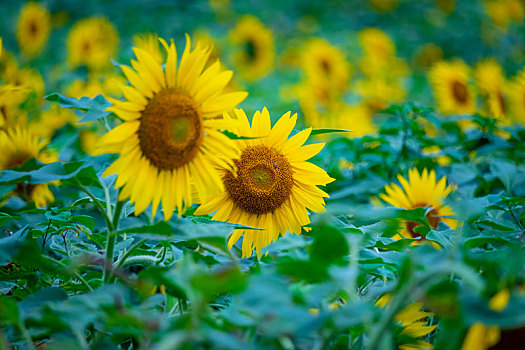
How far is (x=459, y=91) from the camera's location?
8.58 feet

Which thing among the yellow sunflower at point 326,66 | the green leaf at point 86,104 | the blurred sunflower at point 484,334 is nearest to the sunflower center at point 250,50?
the yellow sunflower at point 326,66

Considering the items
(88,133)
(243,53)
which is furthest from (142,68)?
(243,53)

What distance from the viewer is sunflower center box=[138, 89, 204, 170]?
85 cm

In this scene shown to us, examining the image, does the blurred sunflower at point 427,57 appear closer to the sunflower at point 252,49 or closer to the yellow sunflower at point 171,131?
the sunflower at point 252,49

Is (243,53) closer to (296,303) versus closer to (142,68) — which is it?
(142,68)

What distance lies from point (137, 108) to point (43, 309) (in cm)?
35

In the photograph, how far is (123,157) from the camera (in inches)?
32.7

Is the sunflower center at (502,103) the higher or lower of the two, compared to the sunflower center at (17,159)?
higher

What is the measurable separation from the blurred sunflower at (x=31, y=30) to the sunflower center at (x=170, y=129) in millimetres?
3031

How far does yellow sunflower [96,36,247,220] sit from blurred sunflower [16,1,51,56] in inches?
118

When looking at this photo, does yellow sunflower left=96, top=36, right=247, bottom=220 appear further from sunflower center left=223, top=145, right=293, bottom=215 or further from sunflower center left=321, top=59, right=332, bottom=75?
sunflower center left=321, top=59, right=332, bottom=75

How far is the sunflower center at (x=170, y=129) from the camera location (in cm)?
85

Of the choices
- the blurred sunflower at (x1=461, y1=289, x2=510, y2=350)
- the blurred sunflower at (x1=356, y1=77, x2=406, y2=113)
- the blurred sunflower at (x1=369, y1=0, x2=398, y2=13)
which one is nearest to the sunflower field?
the blurred sunflower at (x1=461, y1=289, x2=510, y2=350)

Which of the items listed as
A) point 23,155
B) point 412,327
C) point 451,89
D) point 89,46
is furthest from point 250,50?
point 412,327
